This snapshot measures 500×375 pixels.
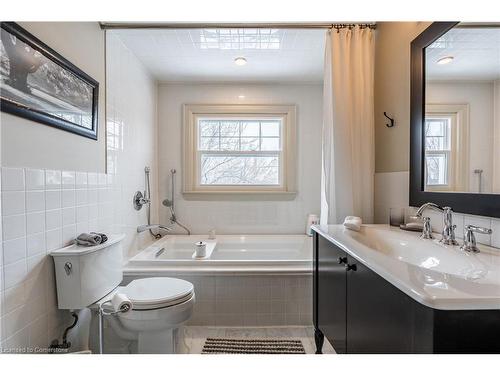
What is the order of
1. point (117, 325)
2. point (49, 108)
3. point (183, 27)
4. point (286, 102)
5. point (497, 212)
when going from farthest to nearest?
point (286, 102), point (183, 27), point (117, 325), point (49, 108), point (497, 212)

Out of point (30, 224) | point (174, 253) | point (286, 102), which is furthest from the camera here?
point (286, 102)

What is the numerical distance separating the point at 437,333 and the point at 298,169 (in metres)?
2.48

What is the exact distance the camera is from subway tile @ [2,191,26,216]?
3.45 ft

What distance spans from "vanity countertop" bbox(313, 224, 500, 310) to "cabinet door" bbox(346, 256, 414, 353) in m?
0.06

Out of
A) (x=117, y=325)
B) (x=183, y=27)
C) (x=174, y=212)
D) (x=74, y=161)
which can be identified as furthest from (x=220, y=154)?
(x=117, y=325)

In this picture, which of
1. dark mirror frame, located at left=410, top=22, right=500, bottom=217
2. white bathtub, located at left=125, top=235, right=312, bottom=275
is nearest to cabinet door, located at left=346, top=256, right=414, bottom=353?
dark mirror frame, located at left=410, top=22, right=500, bottom=217

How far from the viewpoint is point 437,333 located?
0.60 m

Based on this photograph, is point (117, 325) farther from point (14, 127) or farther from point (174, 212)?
point (174, 212)

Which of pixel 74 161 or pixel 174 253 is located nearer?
pixel 74 161

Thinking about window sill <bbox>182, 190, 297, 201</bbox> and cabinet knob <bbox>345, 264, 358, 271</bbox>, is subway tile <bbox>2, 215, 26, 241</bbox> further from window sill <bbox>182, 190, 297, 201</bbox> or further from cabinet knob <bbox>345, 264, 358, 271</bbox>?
window sill <bbox>182, 190, 297, 201</bbox>

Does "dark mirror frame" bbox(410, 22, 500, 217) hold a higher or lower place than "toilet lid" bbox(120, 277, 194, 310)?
higher

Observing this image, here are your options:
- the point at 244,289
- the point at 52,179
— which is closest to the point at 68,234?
the point at 52,179

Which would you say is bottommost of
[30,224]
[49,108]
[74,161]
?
[30,224]

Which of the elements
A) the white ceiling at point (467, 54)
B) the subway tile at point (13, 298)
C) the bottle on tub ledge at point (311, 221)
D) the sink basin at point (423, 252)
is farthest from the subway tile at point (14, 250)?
the bottle on tub ledge at point (311, 221)
